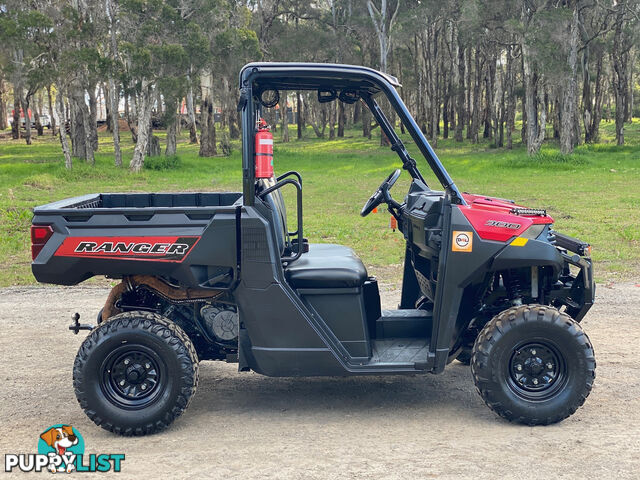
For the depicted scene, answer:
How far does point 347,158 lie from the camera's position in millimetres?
37062

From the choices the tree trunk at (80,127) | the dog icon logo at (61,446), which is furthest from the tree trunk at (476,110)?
the dog icon logo at (61,446)

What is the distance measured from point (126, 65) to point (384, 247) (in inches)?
821

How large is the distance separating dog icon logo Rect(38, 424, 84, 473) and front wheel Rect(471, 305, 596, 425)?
268cm

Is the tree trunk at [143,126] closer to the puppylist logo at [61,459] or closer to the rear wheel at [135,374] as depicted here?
the rear wheel at [135,374]

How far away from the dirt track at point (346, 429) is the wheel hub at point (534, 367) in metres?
0.30

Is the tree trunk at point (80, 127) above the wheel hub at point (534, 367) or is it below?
above

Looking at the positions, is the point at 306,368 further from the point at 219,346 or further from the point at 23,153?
the point at 23,153

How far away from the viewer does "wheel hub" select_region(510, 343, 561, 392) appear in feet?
17.7

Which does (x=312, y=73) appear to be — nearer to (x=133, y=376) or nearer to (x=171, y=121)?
(x=133, y=376)

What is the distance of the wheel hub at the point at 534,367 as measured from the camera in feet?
17.7

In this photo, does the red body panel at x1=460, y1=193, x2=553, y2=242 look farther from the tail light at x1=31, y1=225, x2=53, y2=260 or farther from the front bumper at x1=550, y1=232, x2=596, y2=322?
the tail light at x1=31, y1=225, x2=53, y2=260

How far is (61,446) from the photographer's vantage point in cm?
514

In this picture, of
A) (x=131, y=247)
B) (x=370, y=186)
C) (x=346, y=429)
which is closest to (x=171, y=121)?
(x=370, y=186)

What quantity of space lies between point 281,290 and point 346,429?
3.41 feet
